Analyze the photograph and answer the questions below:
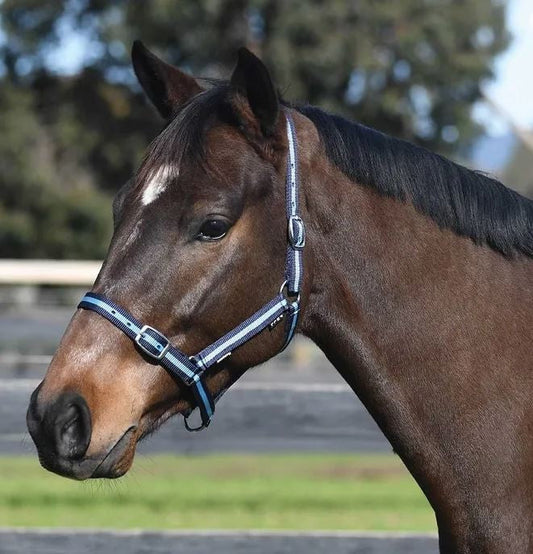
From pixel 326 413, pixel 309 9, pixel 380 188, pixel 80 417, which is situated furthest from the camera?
pixel 309 9

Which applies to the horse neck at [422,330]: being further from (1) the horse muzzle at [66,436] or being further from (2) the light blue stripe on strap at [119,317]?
(1) the horse muzzle at [66,436]

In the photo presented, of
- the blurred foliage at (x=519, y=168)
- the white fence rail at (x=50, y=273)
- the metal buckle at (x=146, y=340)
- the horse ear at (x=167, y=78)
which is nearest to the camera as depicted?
the metal buckle at (x=146, y=340)

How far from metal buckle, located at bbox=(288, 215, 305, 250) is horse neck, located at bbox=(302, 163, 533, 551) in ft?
0.19

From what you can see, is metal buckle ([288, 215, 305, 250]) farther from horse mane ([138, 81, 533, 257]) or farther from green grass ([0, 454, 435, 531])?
green grass ([0, 454, 435, 531])

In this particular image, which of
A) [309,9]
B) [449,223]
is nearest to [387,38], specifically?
[309,9]

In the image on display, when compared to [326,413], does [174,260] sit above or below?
above

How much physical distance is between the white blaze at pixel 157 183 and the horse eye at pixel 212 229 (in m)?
0.14

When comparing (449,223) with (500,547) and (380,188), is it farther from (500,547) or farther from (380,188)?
(500,547)

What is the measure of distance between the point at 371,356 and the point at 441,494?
380 millimetres

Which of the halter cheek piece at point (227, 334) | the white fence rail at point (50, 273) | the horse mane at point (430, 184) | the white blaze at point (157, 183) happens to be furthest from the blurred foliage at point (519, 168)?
the white blaze at point (157, 183)

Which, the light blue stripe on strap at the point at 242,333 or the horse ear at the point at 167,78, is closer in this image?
the light blue stripe on strap at the point at 242,333

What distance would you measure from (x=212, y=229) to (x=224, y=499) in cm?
564

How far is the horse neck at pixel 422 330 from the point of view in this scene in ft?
9.09

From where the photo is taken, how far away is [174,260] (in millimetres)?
2627
